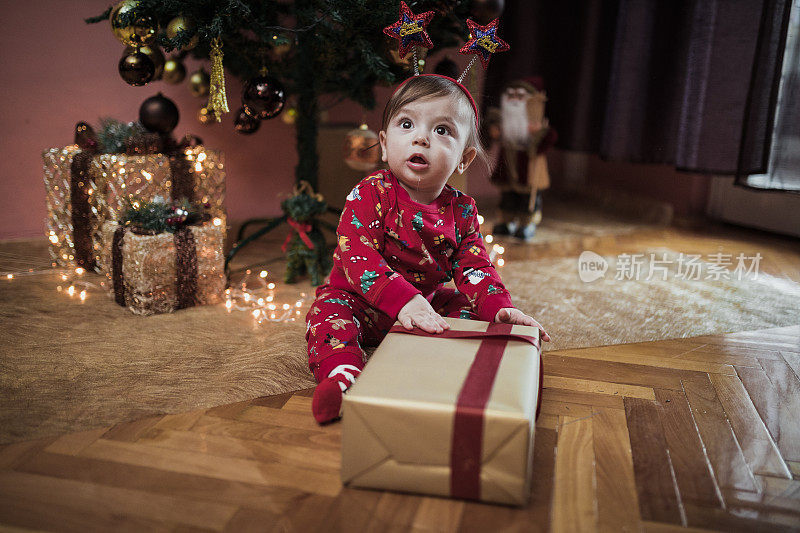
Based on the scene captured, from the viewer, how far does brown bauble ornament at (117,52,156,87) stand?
1.38 m

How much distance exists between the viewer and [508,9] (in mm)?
2715

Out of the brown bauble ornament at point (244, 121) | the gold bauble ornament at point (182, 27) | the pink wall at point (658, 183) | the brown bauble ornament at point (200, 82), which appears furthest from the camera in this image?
the pink wall at point (658, 183)

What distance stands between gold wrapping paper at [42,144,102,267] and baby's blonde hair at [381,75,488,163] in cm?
89

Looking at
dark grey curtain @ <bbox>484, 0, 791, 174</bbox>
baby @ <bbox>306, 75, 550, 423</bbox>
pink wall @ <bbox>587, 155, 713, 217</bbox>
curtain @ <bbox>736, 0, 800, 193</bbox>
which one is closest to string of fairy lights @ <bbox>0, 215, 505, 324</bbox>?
baby @ <bbox>306, 75, 550, 423</bbox>

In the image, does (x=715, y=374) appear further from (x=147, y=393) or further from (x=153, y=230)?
(x=153, y=230)

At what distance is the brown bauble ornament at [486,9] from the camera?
Answer: 1.44 metres

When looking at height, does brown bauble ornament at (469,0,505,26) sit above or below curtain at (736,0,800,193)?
above

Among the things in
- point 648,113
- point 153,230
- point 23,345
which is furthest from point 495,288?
point 648,113

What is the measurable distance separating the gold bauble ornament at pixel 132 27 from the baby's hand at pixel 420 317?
0.87 m

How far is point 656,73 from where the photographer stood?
2369 millimetres

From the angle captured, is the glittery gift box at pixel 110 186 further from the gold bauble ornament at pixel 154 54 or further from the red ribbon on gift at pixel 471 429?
the red ribbon on gift at pixel 471 429

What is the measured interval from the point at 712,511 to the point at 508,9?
2419 mm

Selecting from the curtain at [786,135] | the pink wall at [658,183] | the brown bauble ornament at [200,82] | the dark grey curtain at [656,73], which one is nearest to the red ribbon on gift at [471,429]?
the dark grey curtain at [656,73]

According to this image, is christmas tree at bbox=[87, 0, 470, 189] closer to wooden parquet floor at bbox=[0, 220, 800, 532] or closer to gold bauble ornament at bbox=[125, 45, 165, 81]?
gold bauble ornament at bbox=[125, 45, 165, 81]
